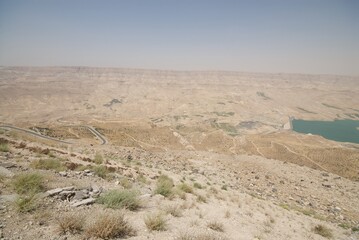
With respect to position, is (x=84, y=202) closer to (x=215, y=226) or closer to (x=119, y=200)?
(x=119, y=200)

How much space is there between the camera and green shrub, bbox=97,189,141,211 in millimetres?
6879

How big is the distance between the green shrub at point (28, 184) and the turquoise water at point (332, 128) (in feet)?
278

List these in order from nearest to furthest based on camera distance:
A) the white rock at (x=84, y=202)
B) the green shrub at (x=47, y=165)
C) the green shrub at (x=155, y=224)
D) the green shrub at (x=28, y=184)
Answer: the green shrub at (x=155, y=224) < the white rock at (x=84, y=202) < the green shrub at (x=28, y=184) < the green shrub at (x=47, y=165)

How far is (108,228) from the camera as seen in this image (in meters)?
5.13

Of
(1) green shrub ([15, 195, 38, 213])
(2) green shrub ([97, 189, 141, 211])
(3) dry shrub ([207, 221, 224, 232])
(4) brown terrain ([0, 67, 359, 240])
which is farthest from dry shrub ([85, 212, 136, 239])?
(3) dry shrub ([207, 221, 224, 232])

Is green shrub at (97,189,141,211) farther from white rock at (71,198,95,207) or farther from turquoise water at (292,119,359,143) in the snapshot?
turquoise water at (292,119,359,143)

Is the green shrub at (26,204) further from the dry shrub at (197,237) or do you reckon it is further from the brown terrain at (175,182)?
the dry shrub at (197,237)

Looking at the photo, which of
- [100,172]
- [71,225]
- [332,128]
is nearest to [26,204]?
[71,225]

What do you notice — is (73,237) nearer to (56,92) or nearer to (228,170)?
(228,170)

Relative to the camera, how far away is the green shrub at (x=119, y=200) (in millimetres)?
6879

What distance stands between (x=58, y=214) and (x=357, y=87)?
23025 cm

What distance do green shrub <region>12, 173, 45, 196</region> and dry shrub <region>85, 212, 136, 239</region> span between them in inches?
96.6

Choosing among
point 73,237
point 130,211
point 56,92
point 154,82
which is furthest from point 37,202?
point 154,82

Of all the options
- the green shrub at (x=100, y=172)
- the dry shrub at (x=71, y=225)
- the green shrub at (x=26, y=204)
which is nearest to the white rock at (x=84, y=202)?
the green shrub at (x=26, y=204)
